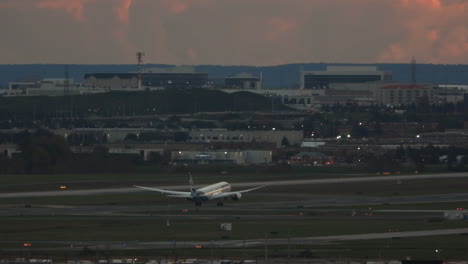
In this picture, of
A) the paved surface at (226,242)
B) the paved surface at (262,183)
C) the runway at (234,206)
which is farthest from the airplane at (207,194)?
the paved surface at (226,242)

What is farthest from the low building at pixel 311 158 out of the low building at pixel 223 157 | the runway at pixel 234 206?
the runway at pixel 234 206

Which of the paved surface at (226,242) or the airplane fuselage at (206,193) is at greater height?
the airplane fuselage at (206,193)

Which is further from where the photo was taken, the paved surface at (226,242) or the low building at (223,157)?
the low building at (223,157)

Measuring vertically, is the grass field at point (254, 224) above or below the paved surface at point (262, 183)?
below

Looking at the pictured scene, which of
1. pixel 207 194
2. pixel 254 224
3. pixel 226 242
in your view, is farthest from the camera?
pixel 207 194

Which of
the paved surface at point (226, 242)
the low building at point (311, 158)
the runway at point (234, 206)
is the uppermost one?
the low building at point (311, 158)

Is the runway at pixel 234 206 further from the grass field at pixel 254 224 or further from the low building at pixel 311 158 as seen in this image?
the low building at pixel 311 158

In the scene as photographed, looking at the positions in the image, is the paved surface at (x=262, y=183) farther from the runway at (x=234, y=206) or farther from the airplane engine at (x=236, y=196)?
the runway at (x=234, y=206)

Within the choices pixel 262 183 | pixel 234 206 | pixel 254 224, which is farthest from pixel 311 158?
pixel 254 224

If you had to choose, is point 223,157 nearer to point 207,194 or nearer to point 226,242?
point 207,194

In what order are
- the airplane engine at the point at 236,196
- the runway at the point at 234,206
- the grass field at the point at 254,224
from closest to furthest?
the grass field at the point at 254,224 → the runway at the point at 234,206 → the airplane engine at the point at 236,196

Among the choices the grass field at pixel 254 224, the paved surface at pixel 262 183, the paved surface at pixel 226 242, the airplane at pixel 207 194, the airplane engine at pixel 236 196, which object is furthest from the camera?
the paved surface at pixel 262 183

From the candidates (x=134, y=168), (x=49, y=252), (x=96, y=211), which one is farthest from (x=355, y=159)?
(x=49, y=252)

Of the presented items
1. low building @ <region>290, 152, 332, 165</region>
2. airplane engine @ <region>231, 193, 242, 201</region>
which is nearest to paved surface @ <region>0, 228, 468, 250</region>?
airplane engine @ <region>231, 193, 242, 201</region>
